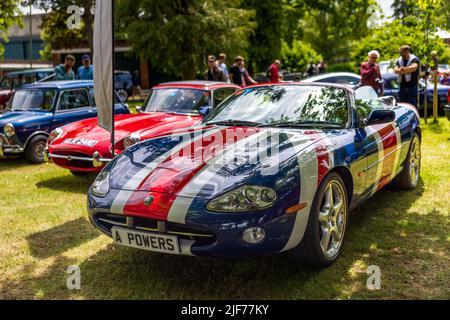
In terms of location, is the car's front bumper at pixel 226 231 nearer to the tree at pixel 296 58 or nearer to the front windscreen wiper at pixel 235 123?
the front windscreen wiper at pixel 235 123

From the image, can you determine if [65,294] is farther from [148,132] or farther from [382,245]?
[148,132]

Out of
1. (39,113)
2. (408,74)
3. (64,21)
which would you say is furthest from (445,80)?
(64,21)

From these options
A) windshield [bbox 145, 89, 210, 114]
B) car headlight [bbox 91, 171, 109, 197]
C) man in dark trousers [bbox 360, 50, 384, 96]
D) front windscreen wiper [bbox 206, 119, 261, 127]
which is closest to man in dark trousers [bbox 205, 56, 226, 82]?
man in dark trousers [bbox 360, 50, 384, 96]

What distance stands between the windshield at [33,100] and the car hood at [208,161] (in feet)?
16.7

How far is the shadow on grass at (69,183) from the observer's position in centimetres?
668

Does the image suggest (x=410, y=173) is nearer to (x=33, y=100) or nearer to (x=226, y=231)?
(x=226, y=231)

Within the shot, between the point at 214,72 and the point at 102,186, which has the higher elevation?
the point at 214,72

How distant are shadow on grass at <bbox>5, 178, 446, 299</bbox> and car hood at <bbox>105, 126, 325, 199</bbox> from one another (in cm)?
72

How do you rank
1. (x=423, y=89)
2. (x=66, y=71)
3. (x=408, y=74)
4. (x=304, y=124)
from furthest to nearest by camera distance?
(x=423, y=89)
(x=66, y=71)
(x=408, y=74)
(x=304, y=124)

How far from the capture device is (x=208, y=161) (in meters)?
3.61

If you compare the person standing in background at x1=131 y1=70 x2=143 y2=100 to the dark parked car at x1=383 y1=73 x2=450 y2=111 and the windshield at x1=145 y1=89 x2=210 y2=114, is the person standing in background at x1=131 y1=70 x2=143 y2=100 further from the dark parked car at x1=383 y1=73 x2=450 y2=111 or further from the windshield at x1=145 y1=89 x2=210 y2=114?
the windshield at x1=145 y1=89 x2=210 y2=114

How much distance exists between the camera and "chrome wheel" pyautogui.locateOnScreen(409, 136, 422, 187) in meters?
5.91

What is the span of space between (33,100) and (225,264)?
6.26 m
